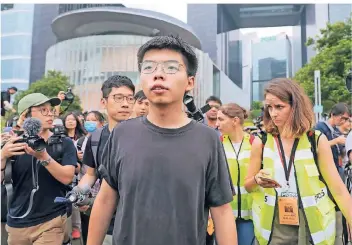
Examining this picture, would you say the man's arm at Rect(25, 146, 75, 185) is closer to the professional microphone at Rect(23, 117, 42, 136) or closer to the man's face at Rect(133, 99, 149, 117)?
the professional microphone at Rect(23, 117, 42, 136)

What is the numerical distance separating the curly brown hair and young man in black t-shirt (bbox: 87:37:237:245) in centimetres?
93

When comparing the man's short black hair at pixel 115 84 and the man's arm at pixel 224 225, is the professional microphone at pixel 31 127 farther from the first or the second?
the man's arm at pixel 224 225

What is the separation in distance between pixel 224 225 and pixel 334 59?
16.5 meters

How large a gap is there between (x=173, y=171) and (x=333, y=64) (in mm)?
16725

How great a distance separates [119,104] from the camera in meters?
2.78

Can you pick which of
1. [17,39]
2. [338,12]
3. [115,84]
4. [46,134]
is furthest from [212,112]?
[17,39]

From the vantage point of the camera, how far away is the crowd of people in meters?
1.47

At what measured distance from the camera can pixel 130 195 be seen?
1.48 metres

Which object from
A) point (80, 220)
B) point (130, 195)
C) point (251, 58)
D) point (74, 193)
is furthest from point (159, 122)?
point (251, 58)

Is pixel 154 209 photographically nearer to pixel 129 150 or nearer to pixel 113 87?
pixel 129 150

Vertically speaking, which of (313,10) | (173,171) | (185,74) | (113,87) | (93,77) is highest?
(313,10)

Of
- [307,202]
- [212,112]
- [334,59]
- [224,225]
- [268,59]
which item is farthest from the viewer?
[268,59]

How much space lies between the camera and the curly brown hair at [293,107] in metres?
2.35

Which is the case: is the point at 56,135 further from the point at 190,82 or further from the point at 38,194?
the point at 190,82
